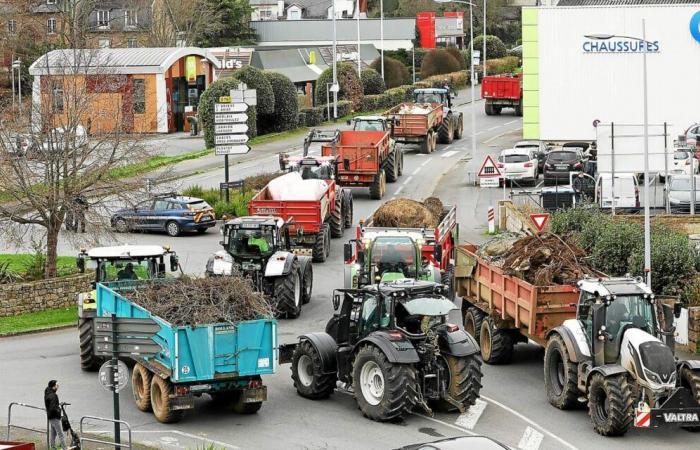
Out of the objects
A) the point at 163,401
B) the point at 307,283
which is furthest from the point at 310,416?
the point at 307,283

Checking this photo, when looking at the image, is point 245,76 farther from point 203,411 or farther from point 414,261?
point 203,411

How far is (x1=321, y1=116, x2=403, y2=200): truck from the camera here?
152 ft

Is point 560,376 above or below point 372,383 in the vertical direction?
below

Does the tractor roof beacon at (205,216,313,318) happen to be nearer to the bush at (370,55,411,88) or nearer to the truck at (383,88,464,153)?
the truck at (383,88,464,153)

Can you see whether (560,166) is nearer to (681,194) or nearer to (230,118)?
(681,194)

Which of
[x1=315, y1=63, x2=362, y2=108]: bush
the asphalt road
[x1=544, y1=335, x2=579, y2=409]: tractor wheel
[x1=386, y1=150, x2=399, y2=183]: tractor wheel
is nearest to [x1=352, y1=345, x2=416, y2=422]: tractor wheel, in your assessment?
the asphalt road

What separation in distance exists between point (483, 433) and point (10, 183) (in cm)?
1545

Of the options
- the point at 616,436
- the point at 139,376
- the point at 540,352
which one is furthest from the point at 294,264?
the point at 616,436

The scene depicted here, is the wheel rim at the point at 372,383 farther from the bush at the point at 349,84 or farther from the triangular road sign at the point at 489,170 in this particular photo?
the bush at the point at 349,84

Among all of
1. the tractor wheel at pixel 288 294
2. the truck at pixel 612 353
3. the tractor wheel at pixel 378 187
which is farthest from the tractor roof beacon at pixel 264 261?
the tractor wheel at pixel 378 187

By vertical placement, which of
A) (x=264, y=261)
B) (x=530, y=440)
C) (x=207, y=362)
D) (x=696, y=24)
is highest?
(x=696, y=24)

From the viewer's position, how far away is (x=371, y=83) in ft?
260

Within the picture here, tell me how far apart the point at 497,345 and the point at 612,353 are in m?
4.82

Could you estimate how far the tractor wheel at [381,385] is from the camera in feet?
70.1
